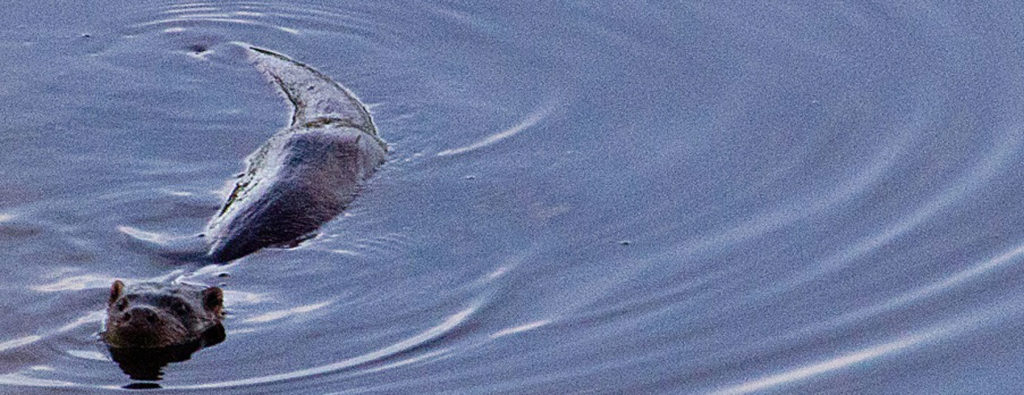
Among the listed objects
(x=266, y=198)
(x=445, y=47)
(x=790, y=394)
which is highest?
(x=445, y=47)

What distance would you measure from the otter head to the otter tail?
2233 mm

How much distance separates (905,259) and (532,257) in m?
1.68

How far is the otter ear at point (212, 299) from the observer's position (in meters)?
7.77

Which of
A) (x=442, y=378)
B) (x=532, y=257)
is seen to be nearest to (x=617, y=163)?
(x=532, y=257)

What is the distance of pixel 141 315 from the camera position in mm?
7539

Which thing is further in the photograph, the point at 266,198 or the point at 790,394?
the point at 266,198

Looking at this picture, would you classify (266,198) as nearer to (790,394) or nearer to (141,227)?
(141,227)

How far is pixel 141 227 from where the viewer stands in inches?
350

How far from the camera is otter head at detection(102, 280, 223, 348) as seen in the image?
298 inches

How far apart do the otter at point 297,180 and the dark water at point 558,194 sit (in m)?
0.10

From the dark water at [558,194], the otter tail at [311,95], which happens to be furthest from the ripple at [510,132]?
the otter tail at [311,95]

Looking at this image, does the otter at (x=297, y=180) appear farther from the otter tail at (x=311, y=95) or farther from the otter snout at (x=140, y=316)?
the otter snout at (x=140, y=316)

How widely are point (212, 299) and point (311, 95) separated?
2883 mm

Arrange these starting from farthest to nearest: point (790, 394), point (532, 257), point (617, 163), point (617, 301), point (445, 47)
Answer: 1. point (445, 47)
2. point (617, 163)
3. point (532, 257)
4. point (617, 301)
5. point (790, 394)
